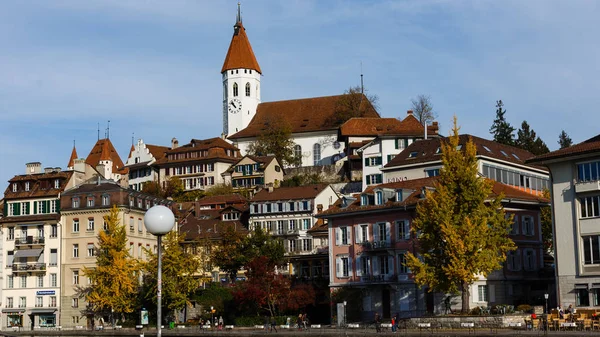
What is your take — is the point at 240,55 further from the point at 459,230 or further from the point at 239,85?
the point at 459,230

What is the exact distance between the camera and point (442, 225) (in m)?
61.7

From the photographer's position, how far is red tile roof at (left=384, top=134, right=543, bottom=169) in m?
91.9

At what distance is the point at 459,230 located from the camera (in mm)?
61906

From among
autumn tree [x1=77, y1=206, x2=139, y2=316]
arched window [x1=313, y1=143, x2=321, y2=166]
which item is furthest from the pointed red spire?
autumn tree [x1=77, y1=206, x2=139, y2=316]

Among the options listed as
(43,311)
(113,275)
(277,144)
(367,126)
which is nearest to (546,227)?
(113,275)

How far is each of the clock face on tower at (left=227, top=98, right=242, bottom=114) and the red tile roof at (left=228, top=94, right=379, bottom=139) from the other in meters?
3.78

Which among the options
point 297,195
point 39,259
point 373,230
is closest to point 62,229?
point 39,259

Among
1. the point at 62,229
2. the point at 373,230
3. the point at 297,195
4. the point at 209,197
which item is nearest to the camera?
the point at 373,230

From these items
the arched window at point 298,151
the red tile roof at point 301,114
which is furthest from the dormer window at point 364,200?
the arched window at point 298,151

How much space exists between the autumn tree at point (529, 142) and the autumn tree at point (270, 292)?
68687mm

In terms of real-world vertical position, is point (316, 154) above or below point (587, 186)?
above

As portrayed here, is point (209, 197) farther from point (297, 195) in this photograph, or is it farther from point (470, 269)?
point (470, 269)

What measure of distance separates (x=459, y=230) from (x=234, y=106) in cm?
12512

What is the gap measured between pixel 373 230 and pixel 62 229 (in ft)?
121
